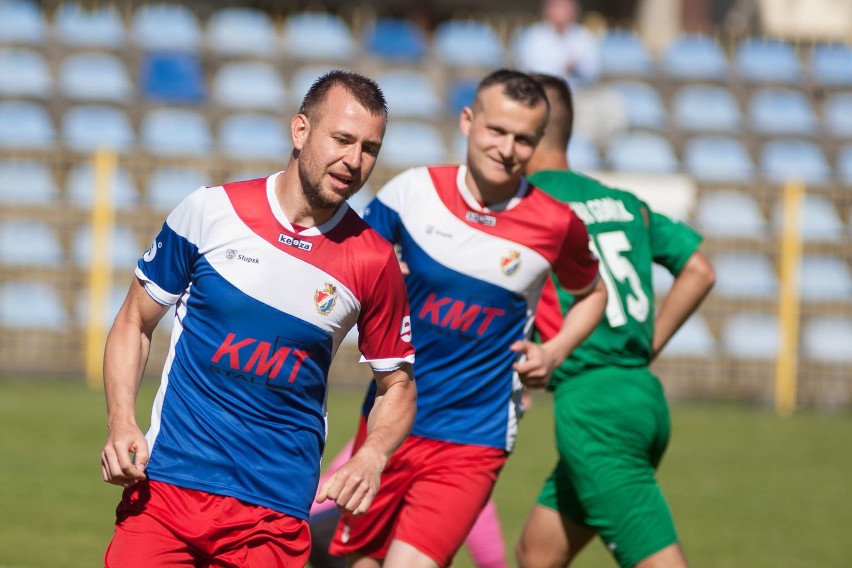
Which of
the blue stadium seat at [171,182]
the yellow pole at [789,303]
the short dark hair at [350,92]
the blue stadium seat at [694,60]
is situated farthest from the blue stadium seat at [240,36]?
the short dark hair at [350,92]

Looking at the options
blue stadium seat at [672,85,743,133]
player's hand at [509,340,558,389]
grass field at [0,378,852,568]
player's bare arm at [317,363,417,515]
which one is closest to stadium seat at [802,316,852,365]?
grass field at [0,378,852,568]

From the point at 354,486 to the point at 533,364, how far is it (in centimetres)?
134

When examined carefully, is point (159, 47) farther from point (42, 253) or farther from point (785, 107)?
point (785, 107)

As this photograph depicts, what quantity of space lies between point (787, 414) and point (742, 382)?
0.61 m

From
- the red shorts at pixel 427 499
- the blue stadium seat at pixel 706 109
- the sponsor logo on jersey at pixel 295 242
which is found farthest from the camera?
the blue stadium seat at pixel 706 109

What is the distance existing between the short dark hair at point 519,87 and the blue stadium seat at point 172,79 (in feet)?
37.9

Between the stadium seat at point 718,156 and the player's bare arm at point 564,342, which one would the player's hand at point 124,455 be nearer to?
the player's bare arm at point 564,342

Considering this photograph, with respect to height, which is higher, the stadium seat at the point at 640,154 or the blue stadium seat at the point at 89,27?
the blue stadium seat at the point at 89,27

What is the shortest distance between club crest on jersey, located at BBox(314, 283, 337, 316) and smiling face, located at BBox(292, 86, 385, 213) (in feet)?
0.83

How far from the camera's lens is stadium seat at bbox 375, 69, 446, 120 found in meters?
16.5

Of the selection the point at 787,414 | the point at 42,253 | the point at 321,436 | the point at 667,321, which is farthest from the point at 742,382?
the point at 321,436

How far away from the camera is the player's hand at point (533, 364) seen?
4.71 meters

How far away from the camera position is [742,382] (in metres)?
14.2

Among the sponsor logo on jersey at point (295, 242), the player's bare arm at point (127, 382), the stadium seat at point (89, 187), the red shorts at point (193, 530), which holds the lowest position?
the stadium seat at point (89, 187)
